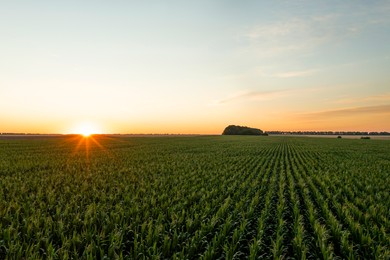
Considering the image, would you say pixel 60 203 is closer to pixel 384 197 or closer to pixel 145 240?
pixel 145 240

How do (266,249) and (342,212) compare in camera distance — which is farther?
(342,212)

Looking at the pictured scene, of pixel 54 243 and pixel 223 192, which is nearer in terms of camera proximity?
pixel 54 243

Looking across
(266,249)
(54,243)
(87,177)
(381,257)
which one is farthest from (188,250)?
(87,177)

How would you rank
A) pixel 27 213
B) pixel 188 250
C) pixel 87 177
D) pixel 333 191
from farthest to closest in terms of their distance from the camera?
pixel 87 177 < pixel 333 191 < pixel 27 213 < pixel 188 250

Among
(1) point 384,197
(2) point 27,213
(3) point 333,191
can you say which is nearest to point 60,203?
(2) point 27,213

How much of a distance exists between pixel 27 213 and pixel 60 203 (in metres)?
1.51

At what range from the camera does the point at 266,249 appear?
693 centimetres

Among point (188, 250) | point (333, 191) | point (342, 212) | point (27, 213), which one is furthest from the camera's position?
point (333, 191)

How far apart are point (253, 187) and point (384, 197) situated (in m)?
5.51

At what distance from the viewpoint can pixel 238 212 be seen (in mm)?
9461

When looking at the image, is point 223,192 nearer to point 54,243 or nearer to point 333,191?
point 333,191

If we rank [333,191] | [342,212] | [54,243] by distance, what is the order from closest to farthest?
[54,243], [342,212], [333,191]

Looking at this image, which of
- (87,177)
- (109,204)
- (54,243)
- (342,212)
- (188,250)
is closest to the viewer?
(188,250)

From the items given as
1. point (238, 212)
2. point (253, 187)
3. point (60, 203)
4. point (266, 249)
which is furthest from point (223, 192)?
point (60, 203)
